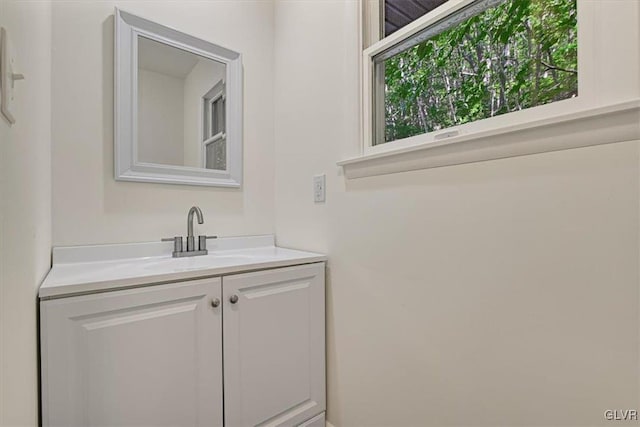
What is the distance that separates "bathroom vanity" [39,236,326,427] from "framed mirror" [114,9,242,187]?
0.39 meters

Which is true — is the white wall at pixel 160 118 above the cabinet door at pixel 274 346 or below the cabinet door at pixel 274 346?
above

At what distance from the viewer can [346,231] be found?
1335 millimetres

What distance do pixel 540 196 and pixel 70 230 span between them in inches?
64.5

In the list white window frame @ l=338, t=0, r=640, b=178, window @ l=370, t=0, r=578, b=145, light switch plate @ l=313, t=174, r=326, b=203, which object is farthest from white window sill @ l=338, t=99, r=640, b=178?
light switch plate @ l=313, t=174, r=326, b=203

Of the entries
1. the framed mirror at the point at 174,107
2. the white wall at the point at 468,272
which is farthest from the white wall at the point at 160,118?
the white wall at the point at 468,272

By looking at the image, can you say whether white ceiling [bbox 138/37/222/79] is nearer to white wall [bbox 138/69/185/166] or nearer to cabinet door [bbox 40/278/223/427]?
white wall [bbox 138/69/185/166]

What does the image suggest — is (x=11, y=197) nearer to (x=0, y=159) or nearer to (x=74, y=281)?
(x=0, y=159)

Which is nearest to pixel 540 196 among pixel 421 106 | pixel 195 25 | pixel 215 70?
pixel 421 106

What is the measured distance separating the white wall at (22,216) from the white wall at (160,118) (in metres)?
0.40

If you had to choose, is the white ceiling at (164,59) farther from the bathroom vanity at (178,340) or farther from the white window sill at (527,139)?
the white window sill at (527,139)

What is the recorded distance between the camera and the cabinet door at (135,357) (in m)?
0.84

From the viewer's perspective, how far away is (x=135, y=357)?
0.94 metres

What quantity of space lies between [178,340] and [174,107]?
1075 millimetres

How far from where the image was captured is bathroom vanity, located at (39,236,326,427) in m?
0.86
